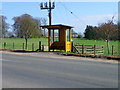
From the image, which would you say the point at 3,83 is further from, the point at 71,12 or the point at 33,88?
the point at 71,12

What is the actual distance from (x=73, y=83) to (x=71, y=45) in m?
18.1

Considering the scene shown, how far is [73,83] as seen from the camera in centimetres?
842

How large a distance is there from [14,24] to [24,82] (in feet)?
293

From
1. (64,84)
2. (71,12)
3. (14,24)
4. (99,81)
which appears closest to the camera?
(64,84)

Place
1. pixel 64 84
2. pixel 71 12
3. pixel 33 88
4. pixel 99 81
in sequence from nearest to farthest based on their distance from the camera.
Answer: pixel 33 88 → pixel 64 84 → pixel 99 81 → pixel 71 12

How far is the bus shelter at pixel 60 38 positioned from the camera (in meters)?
26.0

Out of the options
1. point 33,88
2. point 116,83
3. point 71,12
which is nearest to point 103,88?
point 116,83

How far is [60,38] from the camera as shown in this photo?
87.1 feet

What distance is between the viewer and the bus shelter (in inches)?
1023

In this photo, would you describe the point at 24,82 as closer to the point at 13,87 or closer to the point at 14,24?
the point at 13,87

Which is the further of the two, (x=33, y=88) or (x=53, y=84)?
(x=53, y=84)

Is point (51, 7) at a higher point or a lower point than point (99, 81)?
higher

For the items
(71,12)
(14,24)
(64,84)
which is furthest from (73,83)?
(14,24)

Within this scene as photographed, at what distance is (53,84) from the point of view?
8.27 meters
